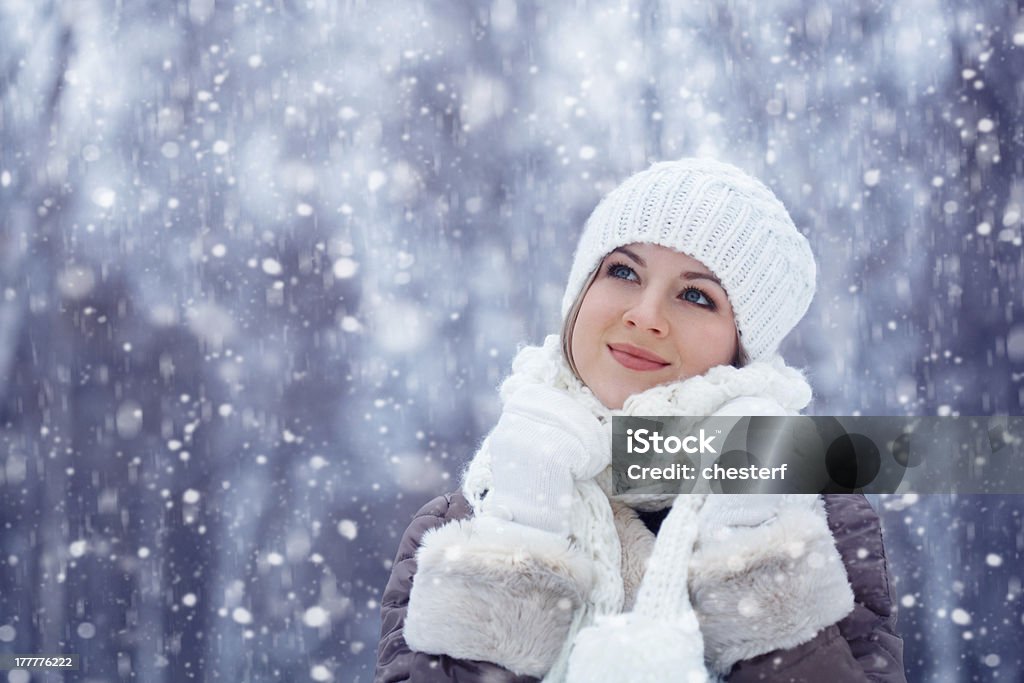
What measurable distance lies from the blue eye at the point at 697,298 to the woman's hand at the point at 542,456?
0.25m

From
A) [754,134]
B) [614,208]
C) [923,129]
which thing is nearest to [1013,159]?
[923,129]

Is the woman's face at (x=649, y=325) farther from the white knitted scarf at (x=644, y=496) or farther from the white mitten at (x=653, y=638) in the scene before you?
the white mitten at (x=653, y=638)

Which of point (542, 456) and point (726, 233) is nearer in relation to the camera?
point (542, 456)

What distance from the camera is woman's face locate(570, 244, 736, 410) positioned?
1181 mm

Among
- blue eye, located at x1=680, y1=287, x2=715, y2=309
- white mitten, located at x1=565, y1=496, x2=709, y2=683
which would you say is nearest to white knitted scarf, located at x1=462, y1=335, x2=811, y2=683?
white mitten, located at x1=565, y1=496, x2=709, y2=683

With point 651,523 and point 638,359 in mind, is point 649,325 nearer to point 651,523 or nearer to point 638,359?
point 638,359

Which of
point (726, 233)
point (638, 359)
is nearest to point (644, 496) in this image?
point (638, 359)

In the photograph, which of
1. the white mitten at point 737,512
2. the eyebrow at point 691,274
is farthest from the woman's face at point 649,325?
the white mitten at point 737,512

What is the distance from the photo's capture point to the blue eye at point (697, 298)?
1229 millimetres

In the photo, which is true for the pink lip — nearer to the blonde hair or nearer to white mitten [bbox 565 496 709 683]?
the blonde hair

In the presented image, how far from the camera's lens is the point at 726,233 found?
122 cm

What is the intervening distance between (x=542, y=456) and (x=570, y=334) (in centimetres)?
29

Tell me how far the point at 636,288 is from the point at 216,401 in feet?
7.44

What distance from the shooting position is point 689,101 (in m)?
3.06
